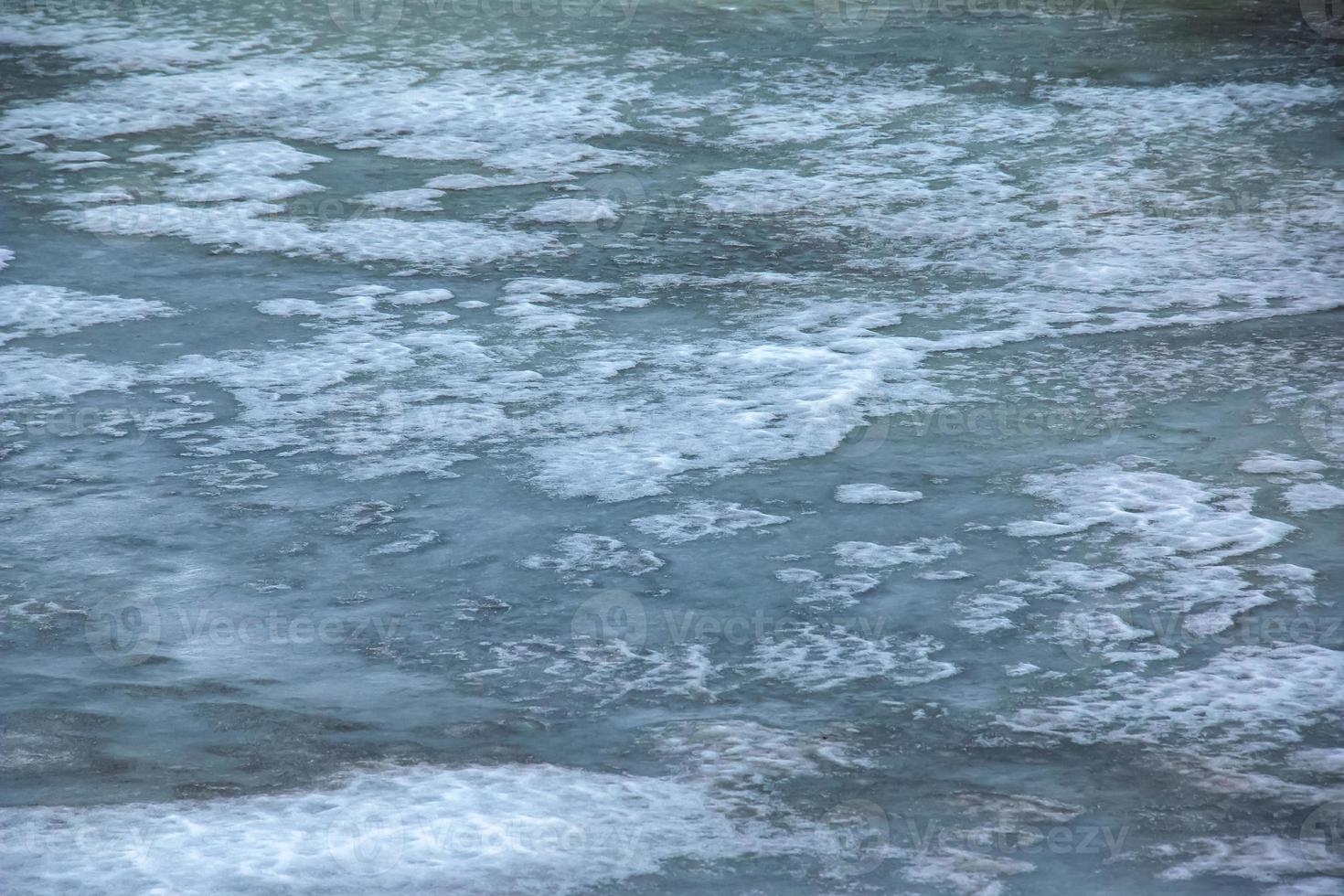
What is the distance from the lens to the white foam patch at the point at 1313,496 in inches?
74.2

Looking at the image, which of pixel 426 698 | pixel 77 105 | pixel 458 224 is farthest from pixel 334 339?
pixel 77 105

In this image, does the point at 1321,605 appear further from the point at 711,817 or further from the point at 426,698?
the point at 426,698

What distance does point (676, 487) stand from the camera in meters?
2.00

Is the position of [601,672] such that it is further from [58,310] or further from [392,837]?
[58,310]

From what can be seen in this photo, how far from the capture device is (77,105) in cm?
374

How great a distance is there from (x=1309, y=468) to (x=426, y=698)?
118 cm

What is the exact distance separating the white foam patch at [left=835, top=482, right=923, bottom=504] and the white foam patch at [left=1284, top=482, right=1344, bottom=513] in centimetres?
46

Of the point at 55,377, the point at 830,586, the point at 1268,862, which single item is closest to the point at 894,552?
the point at 830,586

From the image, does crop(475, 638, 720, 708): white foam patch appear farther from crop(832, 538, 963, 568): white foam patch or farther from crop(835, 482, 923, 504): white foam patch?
crop(835, 482, 923, 504): white foam patch

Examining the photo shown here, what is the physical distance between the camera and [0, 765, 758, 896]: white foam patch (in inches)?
49.8

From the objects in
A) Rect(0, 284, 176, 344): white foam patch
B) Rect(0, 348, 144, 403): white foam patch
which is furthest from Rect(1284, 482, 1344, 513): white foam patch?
Rect(0, 284, 176, 344): white foam patch

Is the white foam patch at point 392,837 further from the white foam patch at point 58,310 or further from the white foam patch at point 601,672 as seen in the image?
the white foam patch at point 58,310

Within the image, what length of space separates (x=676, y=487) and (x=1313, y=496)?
2.63ft

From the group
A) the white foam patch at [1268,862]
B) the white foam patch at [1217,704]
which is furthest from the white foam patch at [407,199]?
the white foam patch at [1268,862]
